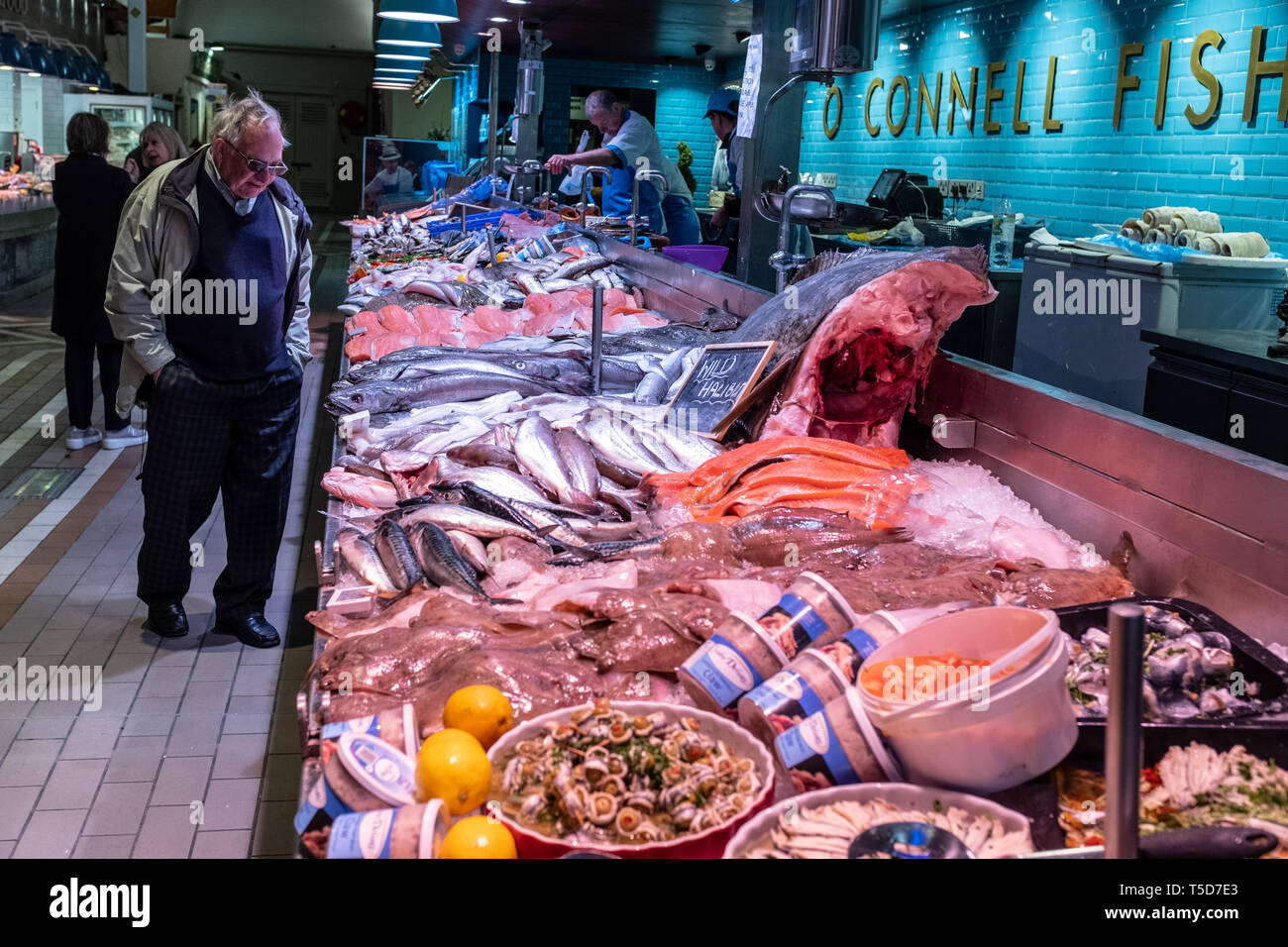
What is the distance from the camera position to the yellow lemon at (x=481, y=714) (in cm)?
191

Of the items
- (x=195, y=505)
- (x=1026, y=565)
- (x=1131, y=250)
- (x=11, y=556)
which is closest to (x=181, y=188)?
(x=195, y=505)

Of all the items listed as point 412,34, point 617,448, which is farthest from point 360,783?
point 412,34

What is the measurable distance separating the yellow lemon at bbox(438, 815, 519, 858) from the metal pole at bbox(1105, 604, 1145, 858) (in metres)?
0.76

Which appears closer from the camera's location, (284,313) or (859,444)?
(859,444)

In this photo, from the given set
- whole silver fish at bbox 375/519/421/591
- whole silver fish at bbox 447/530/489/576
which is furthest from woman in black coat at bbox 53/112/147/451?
whole silver fish at bbox 447/530/489/576

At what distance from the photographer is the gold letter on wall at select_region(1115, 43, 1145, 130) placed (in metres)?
9.21

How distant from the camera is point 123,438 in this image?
782cm

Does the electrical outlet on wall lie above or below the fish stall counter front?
above

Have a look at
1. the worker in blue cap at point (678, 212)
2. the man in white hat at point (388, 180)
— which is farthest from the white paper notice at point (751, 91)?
the man in white hat at point (388, 180)

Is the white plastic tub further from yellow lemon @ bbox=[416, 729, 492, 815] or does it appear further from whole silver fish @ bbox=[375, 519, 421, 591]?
whole silver fish @ bbox=[375, 519, 421, 591]

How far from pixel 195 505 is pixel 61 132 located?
2044 cm
